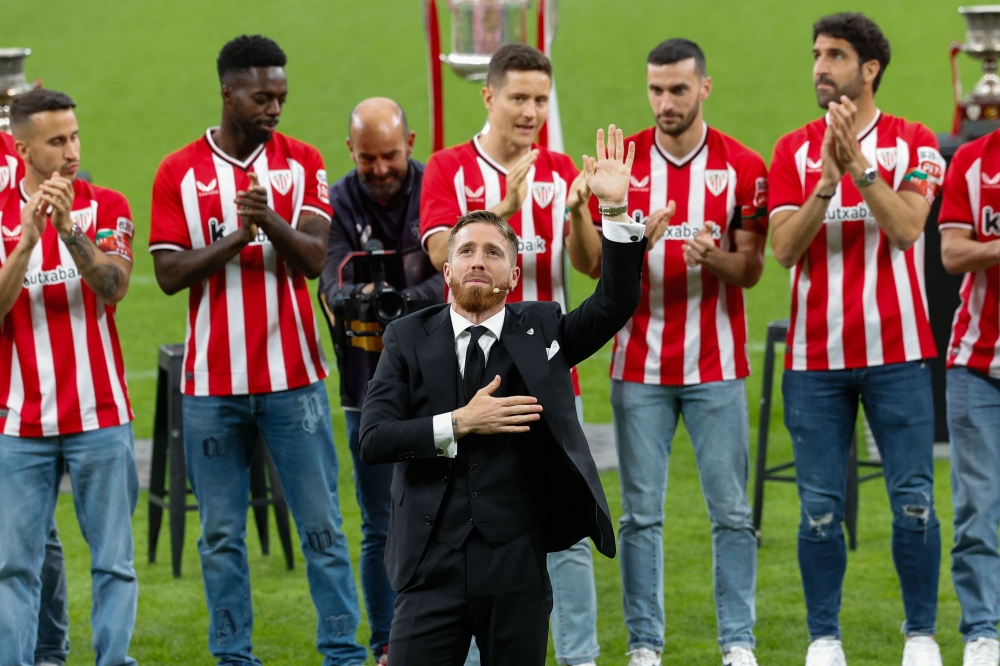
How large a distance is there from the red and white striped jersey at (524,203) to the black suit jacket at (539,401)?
1138 mm

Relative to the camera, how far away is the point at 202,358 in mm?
4594

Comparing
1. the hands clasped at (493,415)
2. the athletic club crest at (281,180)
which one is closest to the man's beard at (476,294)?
the hands clasped at (493,415)

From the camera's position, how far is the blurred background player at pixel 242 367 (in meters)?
4.55

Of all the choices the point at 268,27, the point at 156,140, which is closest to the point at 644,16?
the point at 268,27

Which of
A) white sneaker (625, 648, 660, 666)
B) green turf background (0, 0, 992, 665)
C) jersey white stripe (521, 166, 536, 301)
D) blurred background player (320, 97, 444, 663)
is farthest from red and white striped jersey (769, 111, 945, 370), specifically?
green turf background (0, 0, 992, 665)

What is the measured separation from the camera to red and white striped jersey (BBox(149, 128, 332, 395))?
4.58m

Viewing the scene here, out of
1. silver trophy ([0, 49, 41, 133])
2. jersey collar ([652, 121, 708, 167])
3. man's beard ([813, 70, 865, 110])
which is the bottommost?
jersey collar ([652, 121, 708, 167])

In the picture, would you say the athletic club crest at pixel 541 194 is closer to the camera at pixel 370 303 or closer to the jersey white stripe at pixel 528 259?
the jersey white stripe at pixel 528 259

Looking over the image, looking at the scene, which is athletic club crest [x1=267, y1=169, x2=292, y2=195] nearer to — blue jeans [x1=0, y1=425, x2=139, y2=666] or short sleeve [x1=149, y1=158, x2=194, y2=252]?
short sleeve [x1=149, y1=158, x2=194, y2=252]

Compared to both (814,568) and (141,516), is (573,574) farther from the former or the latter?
(141,516)

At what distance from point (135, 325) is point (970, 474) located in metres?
8.80

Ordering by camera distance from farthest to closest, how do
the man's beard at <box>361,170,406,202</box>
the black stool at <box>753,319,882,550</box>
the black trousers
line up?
the black stool at <box>753,319,882,550</box>
the man's beard at <box>361,170,406,202</box>
the black trousers

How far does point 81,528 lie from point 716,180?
241 cm

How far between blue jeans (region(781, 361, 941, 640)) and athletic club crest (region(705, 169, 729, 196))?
682mm
